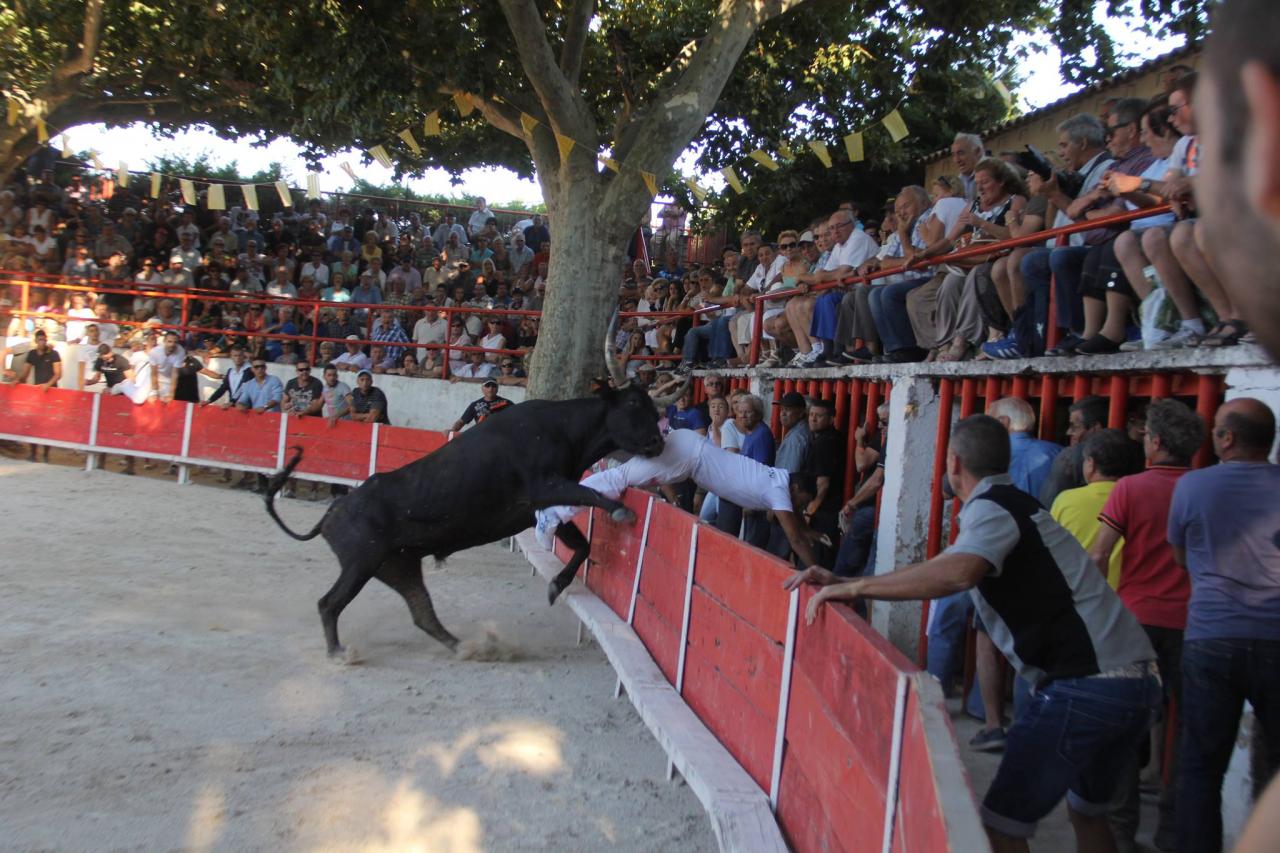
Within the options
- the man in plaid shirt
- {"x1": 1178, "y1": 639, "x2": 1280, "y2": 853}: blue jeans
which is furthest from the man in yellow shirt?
the man in plaid shirt

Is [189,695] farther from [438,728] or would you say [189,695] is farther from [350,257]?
[350,257]

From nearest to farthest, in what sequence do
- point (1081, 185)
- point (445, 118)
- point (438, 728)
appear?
point (438, 728), point (1081, 185), point (445, 118)

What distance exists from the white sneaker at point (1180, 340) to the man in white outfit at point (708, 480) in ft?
7.78

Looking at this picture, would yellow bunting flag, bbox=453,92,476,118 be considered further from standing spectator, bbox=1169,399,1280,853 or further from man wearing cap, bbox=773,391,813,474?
standing spectator, bbox=1169,399,1280,853

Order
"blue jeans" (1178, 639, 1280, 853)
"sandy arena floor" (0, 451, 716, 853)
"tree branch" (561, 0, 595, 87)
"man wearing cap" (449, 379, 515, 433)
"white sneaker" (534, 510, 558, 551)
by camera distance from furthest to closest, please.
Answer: "man wearing cap" (449, 379, 515, 433), "tree branch" (561, 0, 595, 87), "white sneaker" (534, 510, 558, 551), "sandy arena floor" (0, 451, 716, 853), "blue jeans" (1178, 639, 1280, 853)

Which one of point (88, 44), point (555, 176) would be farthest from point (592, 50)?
point (88, 44)

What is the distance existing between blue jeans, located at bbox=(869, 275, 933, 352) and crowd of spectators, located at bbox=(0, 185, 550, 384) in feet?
27.5

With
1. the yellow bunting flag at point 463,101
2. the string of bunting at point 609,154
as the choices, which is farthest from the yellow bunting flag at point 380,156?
the yellow bunting flag at point 463,101

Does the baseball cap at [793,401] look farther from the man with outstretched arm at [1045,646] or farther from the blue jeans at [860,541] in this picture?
the man with outstretched arm at [1045,646]

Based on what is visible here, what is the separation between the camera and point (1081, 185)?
6211 mm

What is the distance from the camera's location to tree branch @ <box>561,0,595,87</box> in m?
11.0

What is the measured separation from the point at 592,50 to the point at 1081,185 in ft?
28.7

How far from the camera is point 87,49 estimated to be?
16250 millimetres

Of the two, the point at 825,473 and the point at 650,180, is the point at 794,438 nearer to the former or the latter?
the point at 825,473
